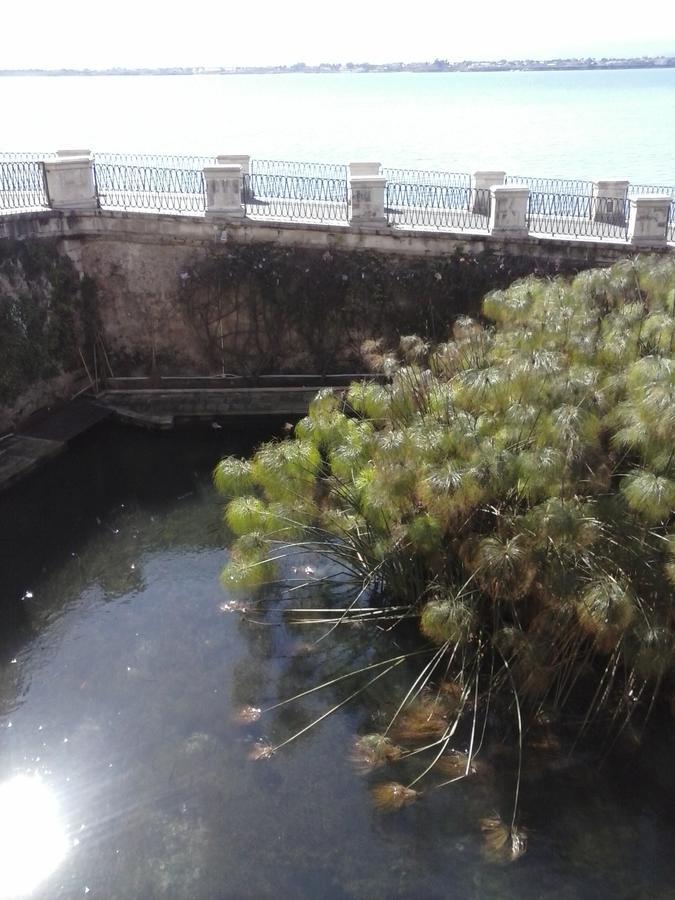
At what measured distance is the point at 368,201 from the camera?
49.1 ft

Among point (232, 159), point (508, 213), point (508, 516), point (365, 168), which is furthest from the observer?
point (232, 159)

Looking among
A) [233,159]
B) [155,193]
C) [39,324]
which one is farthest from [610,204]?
[39,324]

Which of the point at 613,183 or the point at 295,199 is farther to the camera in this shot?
the point at 295,199

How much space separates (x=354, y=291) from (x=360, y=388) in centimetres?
593

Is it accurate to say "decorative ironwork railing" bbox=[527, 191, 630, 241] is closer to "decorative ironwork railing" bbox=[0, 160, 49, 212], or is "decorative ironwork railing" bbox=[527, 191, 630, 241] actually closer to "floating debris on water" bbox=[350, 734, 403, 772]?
"decorative ironwork railing" bbox=[0, 160, 49, 212]

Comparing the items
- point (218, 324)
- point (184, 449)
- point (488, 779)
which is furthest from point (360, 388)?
point (218, 324)

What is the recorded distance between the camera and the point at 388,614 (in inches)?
386

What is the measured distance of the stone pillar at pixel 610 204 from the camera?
51.6ft

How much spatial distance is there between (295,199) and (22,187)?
16.5 feet

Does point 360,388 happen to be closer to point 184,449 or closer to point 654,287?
point 654,287

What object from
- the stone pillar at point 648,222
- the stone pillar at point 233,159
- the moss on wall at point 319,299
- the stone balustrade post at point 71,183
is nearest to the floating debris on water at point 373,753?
the moss on wall at point 319,299

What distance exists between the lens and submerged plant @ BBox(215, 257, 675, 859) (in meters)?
7.66

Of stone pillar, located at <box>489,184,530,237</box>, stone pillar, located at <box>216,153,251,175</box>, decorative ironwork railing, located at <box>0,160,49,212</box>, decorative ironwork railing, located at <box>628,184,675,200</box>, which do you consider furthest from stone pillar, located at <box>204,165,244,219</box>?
decorative ironwork railing, located at <box>628,184,675,200</box>

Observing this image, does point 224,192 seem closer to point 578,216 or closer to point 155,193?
point 155,193
